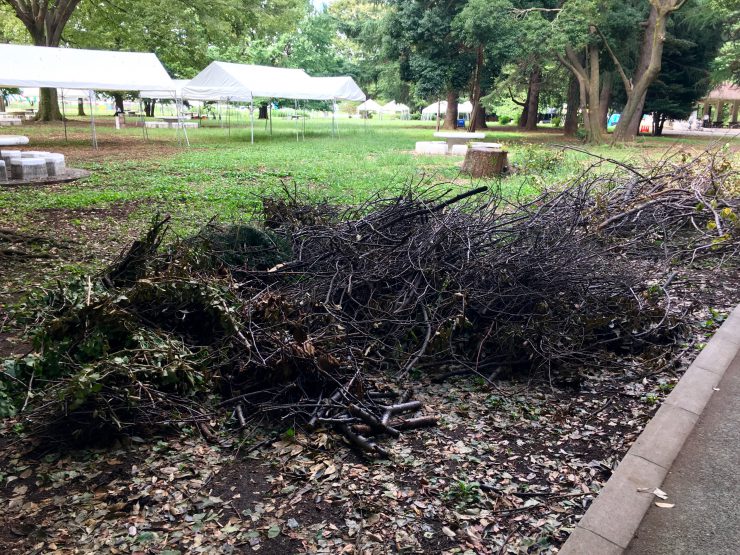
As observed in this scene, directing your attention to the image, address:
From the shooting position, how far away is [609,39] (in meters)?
25.7

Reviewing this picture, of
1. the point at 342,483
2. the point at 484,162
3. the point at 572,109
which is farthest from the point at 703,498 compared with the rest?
the point at 572,109

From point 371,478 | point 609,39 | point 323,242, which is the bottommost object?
point 371,478

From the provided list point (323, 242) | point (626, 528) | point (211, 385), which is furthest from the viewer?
point (323, 242)

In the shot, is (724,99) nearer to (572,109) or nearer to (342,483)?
(572,109)

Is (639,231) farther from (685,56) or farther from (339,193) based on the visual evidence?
(685,56)

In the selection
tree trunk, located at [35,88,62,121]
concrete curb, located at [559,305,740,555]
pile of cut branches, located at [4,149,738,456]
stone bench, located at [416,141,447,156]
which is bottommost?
concrete curb, located at [559,305,740,555]

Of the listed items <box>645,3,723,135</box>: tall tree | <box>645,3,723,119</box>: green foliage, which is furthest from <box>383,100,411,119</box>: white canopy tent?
<box>645,3,723,119</box>: green foliage

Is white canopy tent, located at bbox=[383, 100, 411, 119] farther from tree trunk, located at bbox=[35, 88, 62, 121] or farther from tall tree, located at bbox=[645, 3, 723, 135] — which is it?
tree trunk, located at bbox=[35, 88, 62, 121]

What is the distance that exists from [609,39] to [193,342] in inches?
1064

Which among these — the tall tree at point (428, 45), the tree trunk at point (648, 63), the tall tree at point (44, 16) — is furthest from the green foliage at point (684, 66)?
the tall tree at point (44, 16)

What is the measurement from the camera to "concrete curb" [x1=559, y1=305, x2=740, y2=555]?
2533 mm

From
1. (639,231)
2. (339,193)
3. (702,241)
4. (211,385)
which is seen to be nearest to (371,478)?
(211,385)

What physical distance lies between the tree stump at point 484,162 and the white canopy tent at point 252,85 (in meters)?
11.6

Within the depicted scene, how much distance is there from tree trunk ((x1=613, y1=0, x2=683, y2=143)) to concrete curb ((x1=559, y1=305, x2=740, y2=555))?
21.8 m
